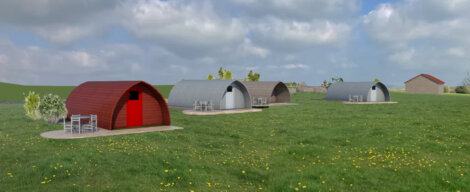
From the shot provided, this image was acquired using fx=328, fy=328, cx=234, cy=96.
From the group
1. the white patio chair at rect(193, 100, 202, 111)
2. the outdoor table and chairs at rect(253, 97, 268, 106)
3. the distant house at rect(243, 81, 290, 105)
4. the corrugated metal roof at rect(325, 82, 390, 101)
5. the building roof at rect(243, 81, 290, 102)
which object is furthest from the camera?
the corrugated metal roof at rect(325, 82, 390, 101)

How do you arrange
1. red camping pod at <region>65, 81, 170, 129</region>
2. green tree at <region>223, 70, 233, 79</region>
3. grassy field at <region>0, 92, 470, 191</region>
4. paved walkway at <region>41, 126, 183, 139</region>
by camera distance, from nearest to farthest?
grassy field at <region>0, 92, 470, 191</region>
paved walkway at <region>41, 126, 183, 139</region>
red camping pod at <region>65, 81, 170, 129</region>
green tree at <region>223, 70, 233, 79</region>

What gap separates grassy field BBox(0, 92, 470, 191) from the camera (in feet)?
27.5

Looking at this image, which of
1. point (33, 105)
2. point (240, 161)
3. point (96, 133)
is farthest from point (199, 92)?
point (240, 161)

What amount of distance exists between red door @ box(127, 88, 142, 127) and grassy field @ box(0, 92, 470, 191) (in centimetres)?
294

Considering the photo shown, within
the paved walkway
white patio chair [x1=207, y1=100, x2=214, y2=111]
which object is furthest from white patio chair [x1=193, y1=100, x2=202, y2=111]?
the paved walkway

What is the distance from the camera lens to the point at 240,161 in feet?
35.6

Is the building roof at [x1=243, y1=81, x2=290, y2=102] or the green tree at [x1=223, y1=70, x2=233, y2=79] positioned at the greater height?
the green tree at [x1=223, y1=70, x2=233, y2=79]

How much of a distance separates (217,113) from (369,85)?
24.7m

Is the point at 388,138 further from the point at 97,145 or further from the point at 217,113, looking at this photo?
the point at 217,113

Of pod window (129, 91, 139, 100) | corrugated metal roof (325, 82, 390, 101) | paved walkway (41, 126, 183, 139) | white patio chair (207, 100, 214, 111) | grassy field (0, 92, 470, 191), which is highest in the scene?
corrugated metal roof (325, 82, 390, 101)

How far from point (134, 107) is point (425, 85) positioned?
7927 centimetres

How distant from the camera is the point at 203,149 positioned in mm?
12430

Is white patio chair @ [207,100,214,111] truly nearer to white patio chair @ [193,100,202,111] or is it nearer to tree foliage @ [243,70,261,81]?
white patio chair @ [193,100,202,111]

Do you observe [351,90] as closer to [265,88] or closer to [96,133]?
[265,88]
